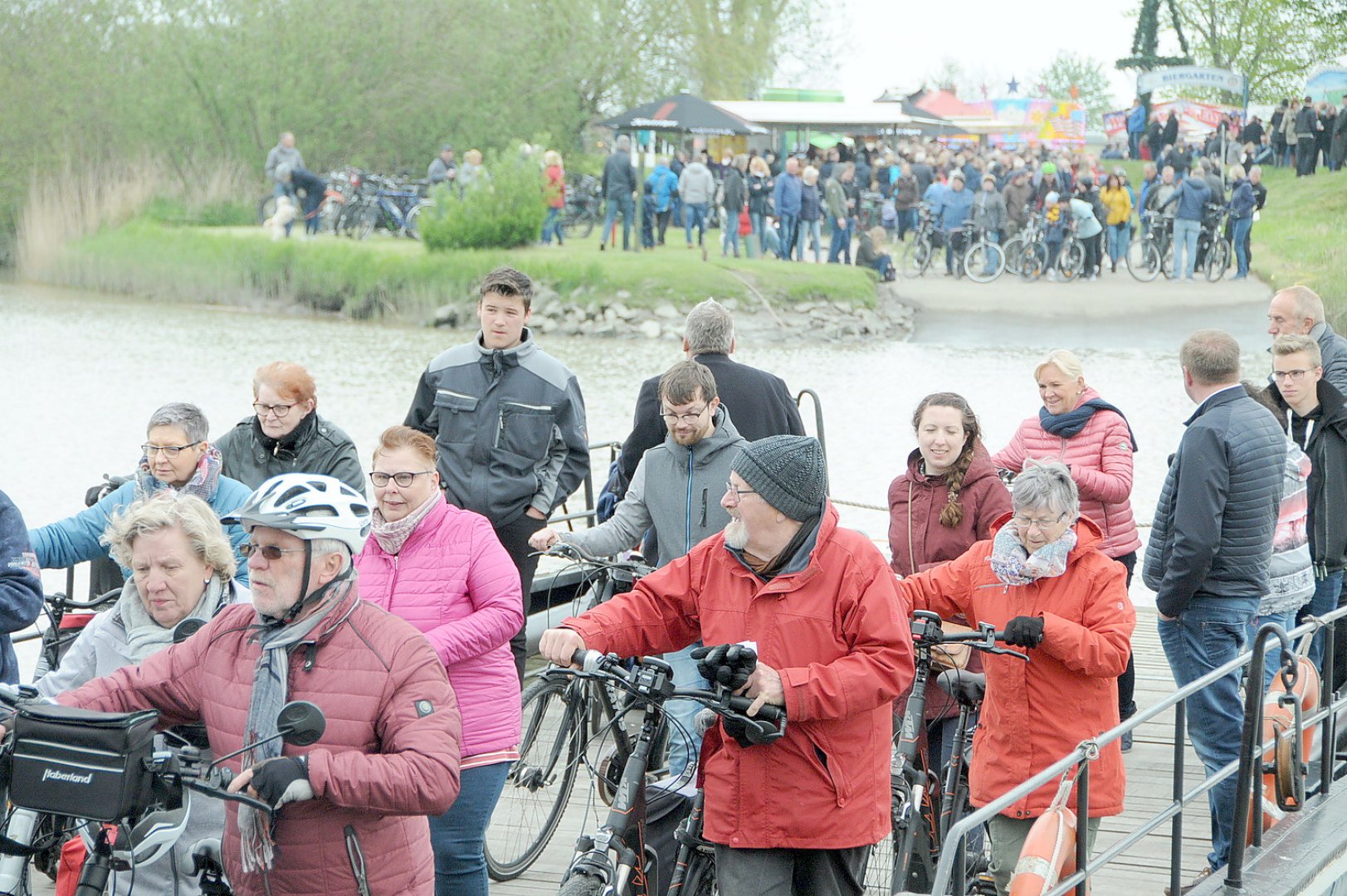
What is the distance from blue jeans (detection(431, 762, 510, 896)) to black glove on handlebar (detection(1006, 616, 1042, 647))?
1411 mm

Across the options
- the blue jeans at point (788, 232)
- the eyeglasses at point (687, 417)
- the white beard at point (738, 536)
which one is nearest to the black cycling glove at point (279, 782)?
the white beard at point (738, 536)

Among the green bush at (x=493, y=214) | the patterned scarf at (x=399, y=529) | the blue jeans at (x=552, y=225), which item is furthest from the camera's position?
the blue jeans at (x=552, y=225)

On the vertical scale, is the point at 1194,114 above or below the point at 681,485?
above

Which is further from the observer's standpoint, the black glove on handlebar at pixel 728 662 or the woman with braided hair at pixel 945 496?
the woman with braided hair at pixel 945 496

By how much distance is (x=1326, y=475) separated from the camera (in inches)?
238

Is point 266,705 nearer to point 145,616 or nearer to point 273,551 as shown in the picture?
point 273,551

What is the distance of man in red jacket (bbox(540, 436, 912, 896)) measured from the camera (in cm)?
334

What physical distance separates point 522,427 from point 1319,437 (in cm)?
305

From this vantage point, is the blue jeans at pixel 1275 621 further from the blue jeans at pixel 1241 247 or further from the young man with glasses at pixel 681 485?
the blue jeans at pixel 1241 247

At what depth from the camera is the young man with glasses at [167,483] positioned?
16.1ft

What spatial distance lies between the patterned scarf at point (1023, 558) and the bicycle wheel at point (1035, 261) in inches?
1025

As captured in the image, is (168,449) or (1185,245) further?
(1185,245)

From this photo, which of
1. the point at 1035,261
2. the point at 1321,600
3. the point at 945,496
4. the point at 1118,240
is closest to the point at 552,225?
the point at 1035,261

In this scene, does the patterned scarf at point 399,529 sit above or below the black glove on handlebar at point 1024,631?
above
